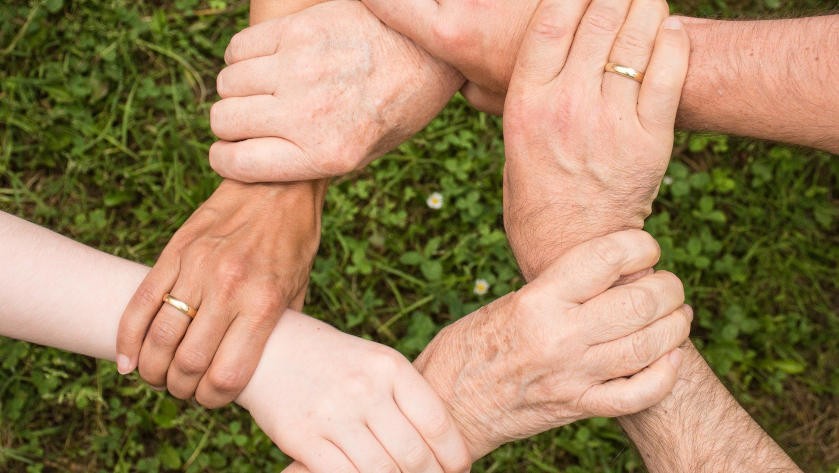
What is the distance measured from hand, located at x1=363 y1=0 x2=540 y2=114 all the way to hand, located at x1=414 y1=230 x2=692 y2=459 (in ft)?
2.24

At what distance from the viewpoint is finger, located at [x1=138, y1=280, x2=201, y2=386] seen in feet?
7.24

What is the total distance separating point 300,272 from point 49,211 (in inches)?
64.7

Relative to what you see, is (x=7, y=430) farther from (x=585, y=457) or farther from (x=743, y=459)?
(x=743, y=459)

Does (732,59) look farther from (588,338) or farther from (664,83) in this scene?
(588,338)

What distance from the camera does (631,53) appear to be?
7.02ft

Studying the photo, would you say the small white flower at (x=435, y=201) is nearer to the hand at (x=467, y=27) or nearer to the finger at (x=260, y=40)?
the hand at (x=467, y=27)

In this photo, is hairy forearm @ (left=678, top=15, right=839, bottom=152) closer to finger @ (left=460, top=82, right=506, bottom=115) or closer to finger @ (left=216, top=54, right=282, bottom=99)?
finger @ (left=460, top=82, right=506, bottom=115)

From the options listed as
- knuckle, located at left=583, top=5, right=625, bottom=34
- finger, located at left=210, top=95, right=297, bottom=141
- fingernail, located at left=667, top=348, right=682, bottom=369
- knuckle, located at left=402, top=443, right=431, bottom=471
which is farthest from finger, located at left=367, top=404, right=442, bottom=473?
knuckle, located at left=583, top=5, right=625, bottom=34

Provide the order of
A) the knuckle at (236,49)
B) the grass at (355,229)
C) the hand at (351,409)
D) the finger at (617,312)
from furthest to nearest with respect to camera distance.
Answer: the grass at (355,229), the knuckle at (236,49), the hand at (351,409), the finger at (617,312)

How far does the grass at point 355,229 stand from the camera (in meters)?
3.27

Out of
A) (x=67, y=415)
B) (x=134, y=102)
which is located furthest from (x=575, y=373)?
(x=134, y=102)

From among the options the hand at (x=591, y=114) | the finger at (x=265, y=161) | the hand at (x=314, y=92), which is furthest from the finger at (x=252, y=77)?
the hand at (x=591, y=114)

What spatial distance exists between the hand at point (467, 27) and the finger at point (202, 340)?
102 cm

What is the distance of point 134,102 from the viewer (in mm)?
3635
